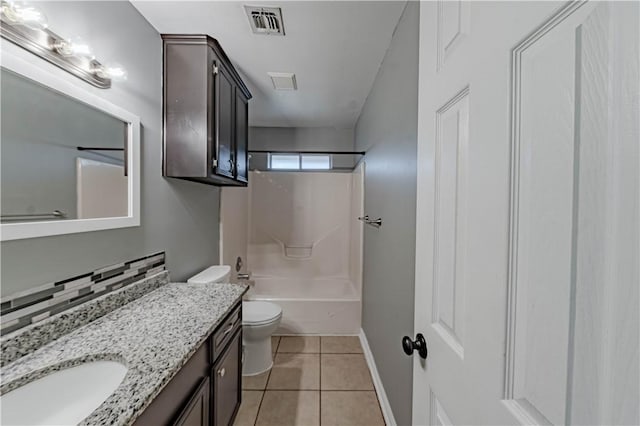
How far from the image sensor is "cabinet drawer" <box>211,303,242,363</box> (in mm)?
1276

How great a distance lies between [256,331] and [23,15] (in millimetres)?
2050

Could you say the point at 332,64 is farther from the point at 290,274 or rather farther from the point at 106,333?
the point at 290,274

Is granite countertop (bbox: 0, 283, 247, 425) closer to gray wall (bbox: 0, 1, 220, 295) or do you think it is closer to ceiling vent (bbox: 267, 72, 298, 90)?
gray wall (bbox: 0, 1, 220, 295)

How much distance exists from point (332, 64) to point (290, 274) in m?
2.60

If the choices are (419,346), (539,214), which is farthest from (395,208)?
(539,214)

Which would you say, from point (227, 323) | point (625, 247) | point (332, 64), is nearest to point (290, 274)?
point (227, 323)

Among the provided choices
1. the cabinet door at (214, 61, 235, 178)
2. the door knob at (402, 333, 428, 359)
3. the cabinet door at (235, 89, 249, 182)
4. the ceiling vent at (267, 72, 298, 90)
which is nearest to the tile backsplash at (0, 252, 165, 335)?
the cabinet door at (214, 61, 235, 178)

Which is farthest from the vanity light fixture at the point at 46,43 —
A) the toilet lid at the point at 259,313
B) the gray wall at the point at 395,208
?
the toilet lid at the point at 259,313

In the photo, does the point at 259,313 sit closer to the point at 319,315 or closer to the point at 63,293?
the point at 319,315

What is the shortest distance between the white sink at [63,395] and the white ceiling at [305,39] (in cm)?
167

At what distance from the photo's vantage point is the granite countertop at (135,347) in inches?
28.6

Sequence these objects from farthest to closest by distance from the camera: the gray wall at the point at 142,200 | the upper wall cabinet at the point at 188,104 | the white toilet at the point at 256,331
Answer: the white toilet at the point at 256,331 → the upper wall cabinet at the point at 188,104 → the gray wall at the point at 142,200

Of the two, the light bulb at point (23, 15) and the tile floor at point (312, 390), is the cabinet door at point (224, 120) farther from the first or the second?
the tile floor at point (312, 390)

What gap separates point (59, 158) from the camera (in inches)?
41.7
